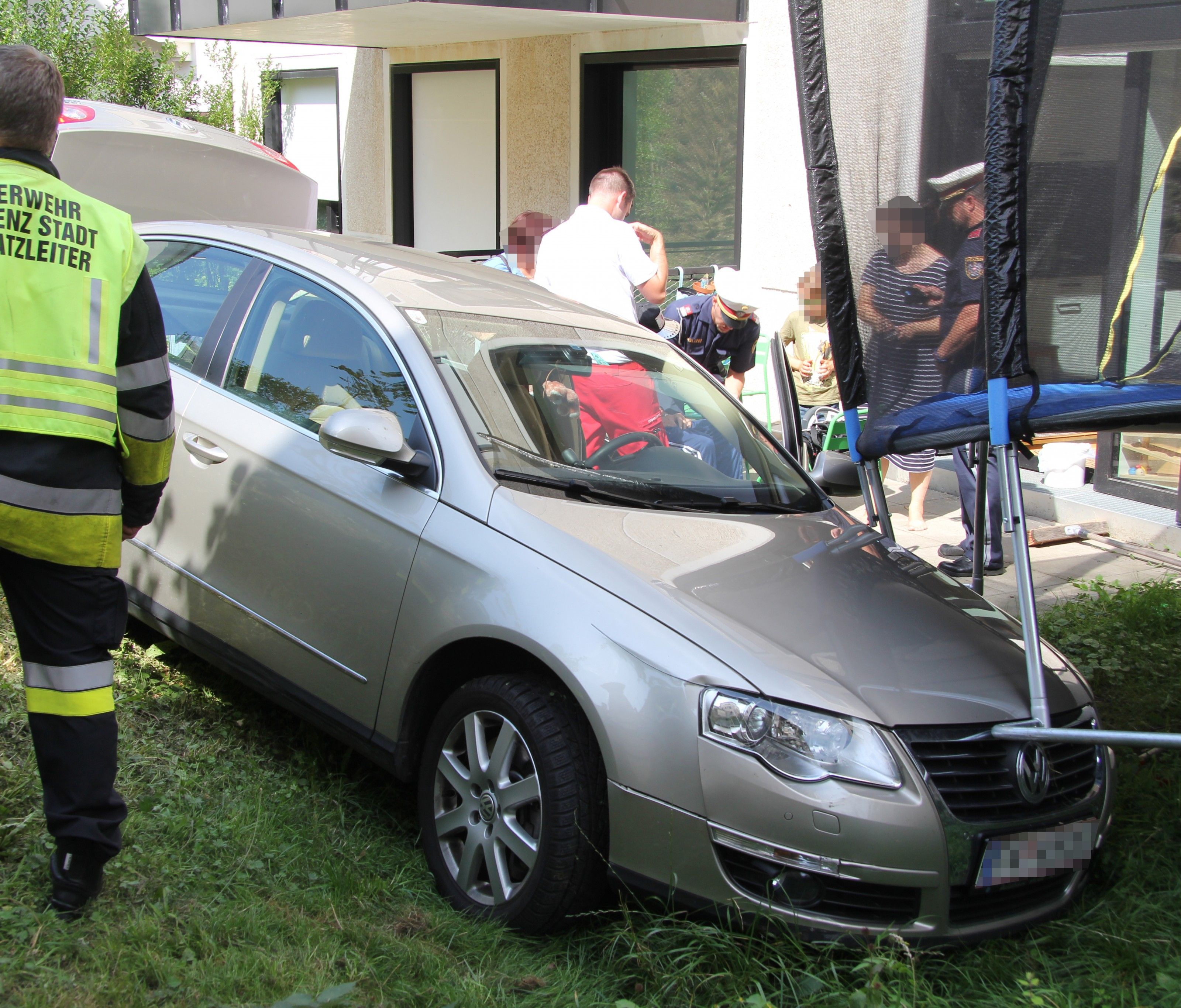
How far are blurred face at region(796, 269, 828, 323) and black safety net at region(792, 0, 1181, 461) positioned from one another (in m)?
3.27

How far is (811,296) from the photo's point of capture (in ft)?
24.1

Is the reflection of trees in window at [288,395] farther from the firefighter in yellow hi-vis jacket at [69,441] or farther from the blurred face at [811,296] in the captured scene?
the blurred face at [811,296]

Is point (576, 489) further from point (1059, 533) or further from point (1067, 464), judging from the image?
point (1067, 464)

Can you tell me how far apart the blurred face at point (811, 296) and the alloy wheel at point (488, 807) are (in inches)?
178

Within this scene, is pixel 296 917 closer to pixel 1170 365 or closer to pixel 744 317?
pixel 1170 365

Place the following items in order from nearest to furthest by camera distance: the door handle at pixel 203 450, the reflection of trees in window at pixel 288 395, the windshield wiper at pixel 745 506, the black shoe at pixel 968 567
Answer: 1. the windshield wiper at pixel 745 506
2. the reflection of trees in window at pixel 288 395
3. the door handle at pixel 203 450
4. the black shoe at pixel 968 567

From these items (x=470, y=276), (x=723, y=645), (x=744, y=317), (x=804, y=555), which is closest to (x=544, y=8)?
(x=744, y=317)

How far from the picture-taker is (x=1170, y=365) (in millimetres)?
2908

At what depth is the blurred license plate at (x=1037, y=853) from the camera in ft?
8.71

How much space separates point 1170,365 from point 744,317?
13.8 feet

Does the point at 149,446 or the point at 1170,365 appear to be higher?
the point at 1170,365

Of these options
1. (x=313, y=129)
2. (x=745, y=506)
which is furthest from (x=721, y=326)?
(x=313, y=129)

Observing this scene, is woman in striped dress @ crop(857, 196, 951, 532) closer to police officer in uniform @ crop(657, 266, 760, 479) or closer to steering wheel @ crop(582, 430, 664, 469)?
steering wheel @ crop(582, 430, 664, 469)

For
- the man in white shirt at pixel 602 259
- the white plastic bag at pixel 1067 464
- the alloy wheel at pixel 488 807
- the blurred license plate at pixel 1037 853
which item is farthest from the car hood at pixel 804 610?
the white plastic bag at pixel 1067 464
